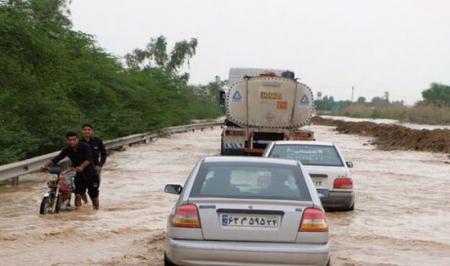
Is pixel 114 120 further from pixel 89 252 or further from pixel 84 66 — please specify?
pixel 89 252

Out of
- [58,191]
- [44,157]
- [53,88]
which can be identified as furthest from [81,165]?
[53,88]

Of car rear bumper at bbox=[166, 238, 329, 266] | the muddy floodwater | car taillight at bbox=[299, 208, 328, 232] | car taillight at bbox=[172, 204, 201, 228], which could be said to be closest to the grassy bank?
the muddy floodwater

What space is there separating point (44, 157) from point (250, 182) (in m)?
13.1

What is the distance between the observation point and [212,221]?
742cm

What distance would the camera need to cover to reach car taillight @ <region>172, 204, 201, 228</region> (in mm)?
7441

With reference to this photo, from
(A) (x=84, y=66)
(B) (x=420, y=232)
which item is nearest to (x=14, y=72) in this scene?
(B) (x=420, y=232)

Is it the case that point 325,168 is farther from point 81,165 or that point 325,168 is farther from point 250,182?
point 250,182

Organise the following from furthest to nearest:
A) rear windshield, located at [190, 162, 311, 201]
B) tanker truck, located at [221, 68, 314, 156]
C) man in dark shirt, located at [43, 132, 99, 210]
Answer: tanker truck, located at [221, 68, 314, 156] → man in dark shirt, located at [43, 132, 99, 210] → rear windshield, located at [190, 162, 311, 201]

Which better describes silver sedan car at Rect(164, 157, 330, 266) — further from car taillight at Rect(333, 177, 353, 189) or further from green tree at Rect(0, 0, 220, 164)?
green tree at Rect(0, 0, 220, 164)

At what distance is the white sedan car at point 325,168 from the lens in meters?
14.1

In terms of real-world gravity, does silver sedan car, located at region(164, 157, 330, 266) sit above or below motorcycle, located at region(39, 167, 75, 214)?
above

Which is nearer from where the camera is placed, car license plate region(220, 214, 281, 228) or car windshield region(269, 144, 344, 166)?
car license plate region(220, 214, 281, 228)

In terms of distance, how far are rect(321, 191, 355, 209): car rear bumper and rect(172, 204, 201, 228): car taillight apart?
22.9 ft

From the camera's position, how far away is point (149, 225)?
1266 cm
